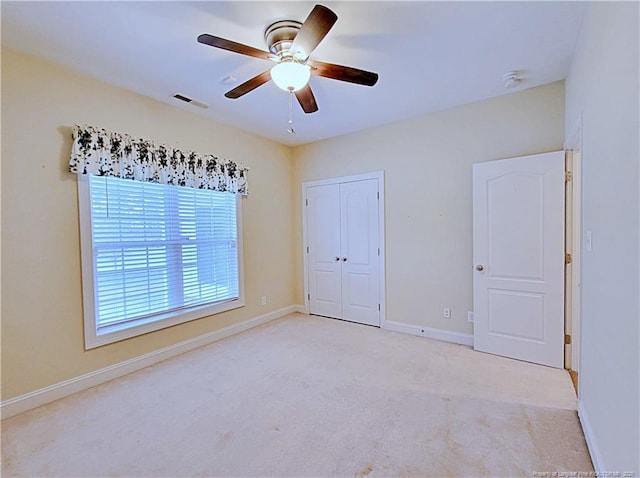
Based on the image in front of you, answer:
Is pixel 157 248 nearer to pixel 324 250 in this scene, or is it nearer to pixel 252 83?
pixel 252 83

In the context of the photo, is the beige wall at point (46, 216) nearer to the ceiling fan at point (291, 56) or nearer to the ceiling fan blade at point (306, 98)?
the ceiling fan at point (291, 56)

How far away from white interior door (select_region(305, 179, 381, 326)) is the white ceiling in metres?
1.33

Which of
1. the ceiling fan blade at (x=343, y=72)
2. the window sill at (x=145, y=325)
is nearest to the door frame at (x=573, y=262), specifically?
the ceiling fan blade at (x=343, y=72)

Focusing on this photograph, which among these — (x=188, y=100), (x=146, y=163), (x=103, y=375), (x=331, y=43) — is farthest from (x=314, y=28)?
(x=103, y=375)

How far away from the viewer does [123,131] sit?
281cm

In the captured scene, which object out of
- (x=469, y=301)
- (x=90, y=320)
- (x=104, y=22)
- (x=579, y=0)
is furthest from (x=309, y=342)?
(x=579, y=0)

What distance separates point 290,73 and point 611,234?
1.89m

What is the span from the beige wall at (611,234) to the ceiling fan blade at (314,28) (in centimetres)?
123

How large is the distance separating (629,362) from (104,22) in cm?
319

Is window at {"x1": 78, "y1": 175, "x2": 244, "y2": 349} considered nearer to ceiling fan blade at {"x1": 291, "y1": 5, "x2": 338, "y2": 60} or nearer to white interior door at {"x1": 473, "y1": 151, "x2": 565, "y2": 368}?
ceiling fan blade at {"x1": 291, "y1": 5, "x2": 338, "y2": 60}

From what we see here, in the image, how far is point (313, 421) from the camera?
206cm

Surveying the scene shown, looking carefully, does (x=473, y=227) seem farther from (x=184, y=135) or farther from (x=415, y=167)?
(x=184, y=135)

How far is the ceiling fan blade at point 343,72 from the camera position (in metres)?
1.97

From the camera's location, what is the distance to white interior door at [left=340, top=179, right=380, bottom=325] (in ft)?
13.2
